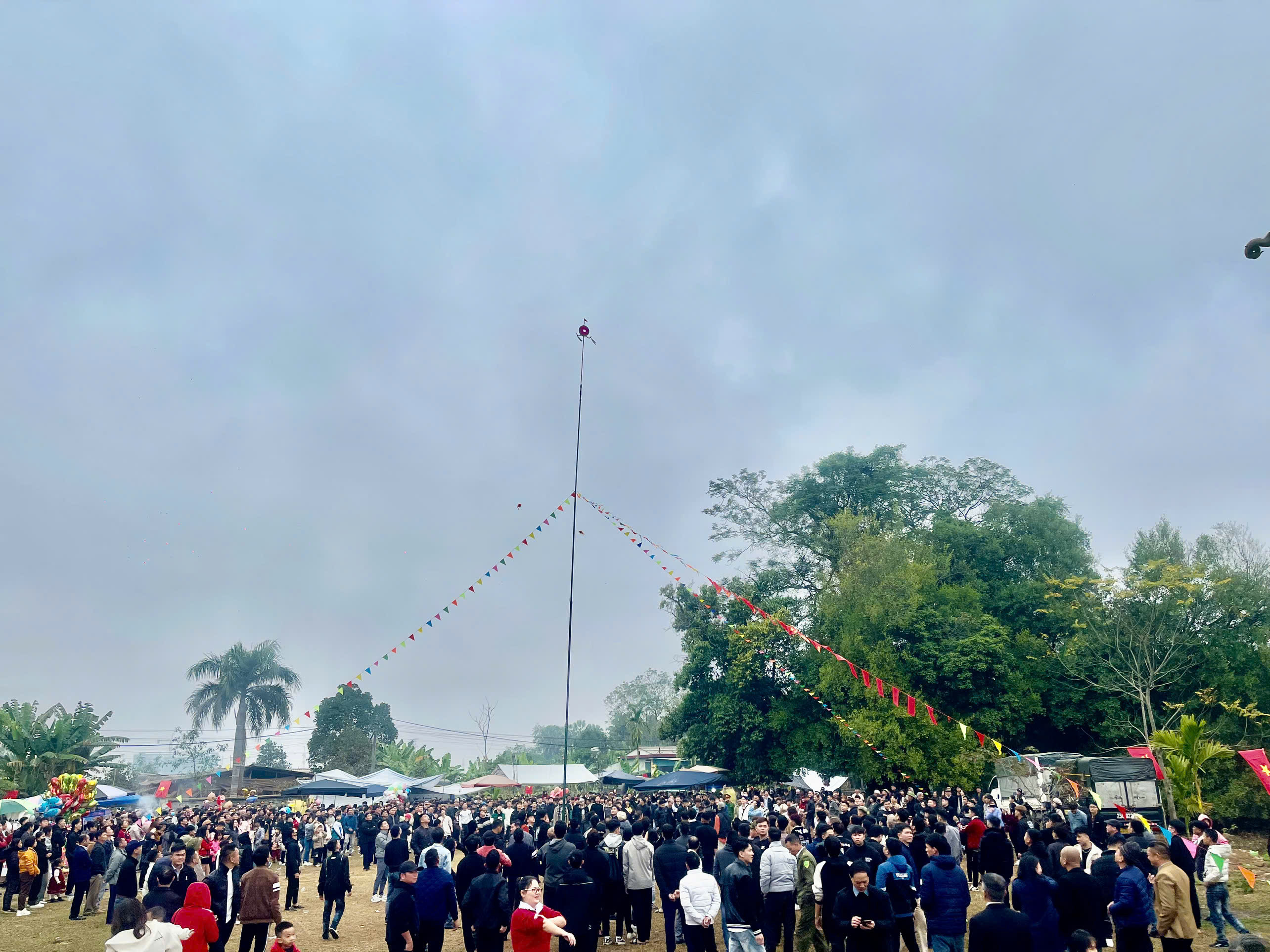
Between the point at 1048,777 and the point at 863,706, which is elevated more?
the point at 863,706

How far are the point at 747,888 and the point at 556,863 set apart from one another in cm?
237

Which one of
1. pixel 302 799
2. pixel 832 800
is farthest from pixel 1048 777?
pixel 302 799

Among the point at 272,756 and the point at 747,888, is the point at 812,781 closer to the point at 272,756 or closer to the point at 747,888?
the point at 747,888

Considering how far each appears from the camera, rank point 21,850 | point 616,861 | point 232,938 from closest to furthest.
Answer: point 616,861
point 232,938
point 21,850

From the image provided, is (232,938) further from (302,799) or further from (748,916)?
(302,799)

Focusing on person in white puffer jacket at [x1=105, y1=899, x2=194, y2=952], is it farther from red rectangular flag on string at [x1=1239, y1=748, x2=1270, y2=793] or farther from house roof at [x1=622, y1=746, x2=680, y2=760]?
house roof at [x1=622, y1=746, x2=680, y2=760]

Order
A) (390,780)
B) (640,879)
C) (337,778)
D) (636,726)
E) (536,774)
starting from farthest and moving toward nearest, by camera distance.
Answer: (636,726) → (536,774) → (390,780) → (337,778) → (640,879)

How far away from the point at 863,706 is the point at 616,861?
2141cm

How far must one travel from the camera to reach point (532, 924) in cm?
702

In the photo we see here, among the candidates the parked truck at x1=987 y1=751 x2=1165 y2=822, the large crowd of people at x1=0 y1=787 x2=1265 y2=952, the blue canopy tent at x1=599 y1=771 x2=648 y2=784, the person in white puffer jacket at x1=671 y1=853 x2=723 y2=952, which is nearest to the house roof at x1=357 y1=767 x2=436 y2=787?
the blue canopy tent at x1=599 y1=771 x2=648 y2=784

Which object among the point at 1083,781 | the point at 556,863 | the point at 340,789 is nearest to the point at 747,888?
the point at 556,863

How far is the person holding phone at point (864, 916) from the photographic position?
294 inches

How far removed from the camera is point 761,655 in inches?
1394

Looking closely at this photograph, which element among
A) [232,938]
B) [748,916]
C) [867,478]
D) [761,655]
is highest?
[867,478]
